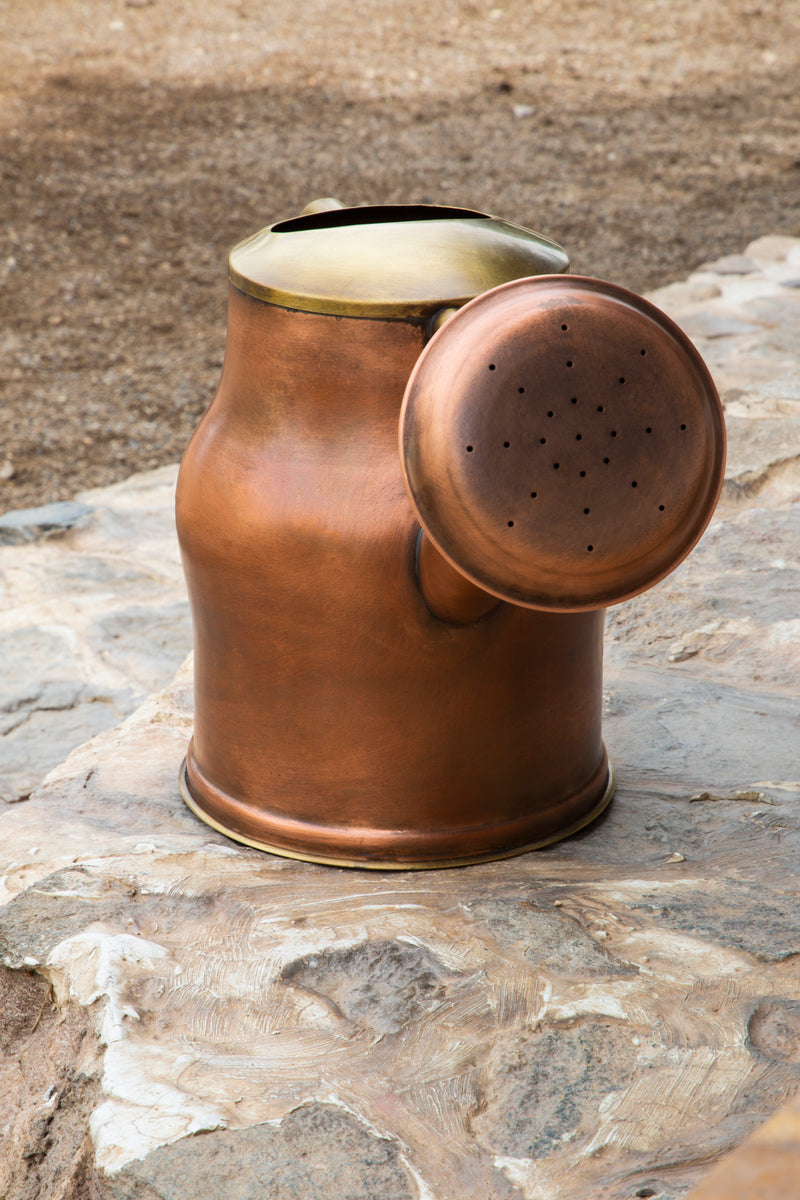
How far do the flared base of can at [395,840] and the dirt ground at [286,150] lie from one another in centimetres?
227

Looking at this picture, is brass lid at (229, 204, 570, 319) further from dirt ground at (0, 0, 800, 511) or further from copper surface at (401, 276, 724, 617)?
dirt ground at (0, 0, 800, 511)

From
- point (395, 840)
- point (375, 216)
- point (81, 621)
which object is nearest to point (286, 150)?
point (81, 621)

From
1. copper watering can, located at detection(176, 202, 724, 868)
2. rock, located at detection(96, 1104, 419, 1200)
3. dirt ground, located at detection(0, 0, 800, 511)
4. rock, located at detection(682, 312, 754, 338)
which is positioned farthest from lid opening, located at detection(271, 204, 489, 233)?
dirt ground, located at detection(0, 0, 800, 511)

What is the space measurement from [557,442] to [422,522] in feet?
0.50

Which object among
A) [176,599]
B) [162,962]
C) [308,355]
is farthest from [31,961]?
[176,599]

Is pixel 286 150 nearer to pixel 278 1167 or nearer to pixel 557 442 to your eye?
pixel 557 442

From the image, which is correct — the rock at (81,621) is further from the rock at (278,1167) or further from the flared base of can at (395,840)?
the rock at (278,1167)

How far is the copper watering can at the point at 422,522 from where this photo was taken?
118cm

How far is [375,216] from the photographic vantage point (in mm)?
1614

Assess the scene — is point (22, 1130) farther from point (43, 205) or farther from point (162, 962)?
point (43, 205)

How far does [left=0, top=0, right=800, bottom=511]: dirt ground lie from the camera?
445 cm

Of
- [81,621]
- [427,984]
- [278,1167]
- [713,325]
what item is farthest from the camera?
[713,325]

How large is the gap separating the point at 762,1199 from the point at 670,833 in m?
1.09

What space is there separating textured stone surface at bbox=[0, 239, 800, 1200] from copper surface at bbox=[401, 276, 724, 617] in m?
0.42
